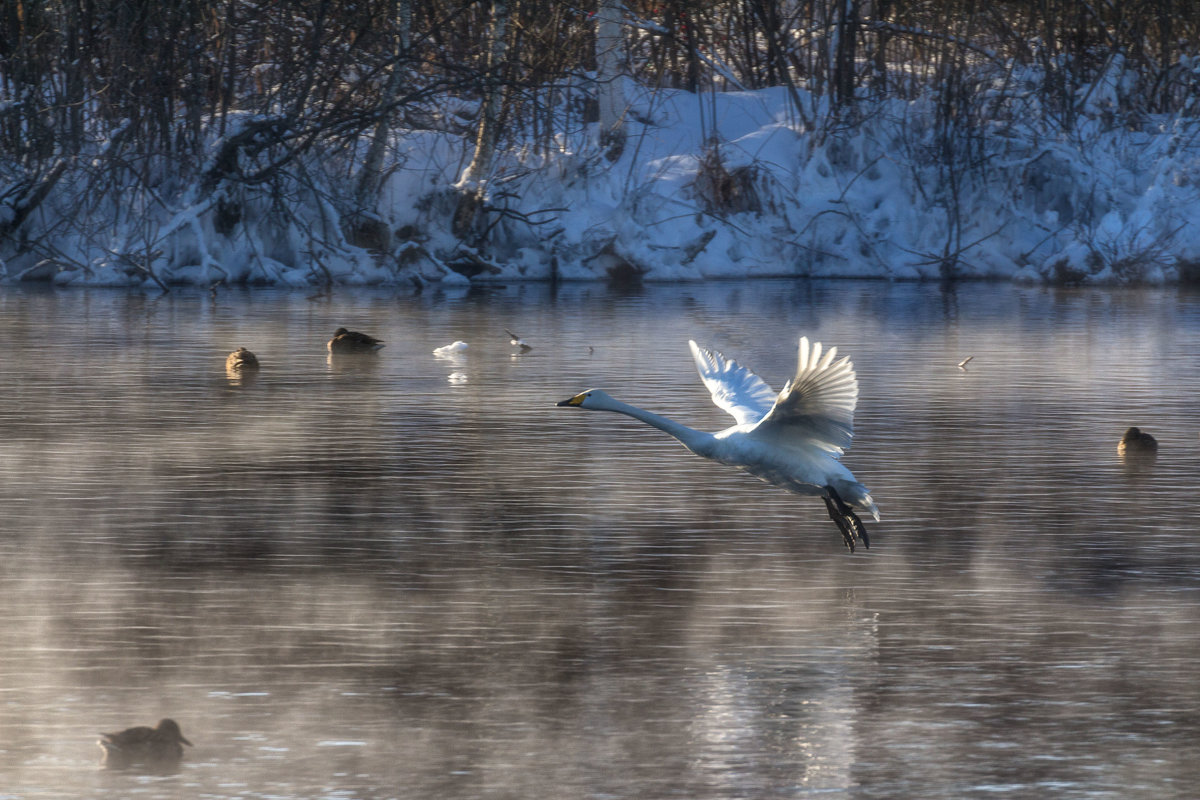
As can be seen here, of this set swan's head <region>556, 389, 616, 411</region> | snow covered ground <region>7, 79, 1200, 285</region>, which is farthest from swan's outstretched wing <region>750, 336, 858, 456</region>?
snow covered ground <region>7, 79, 1200, 285</region>

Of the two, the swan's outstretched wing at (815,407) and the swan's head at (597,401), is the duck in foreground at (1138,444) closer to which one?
the swan's outstretched wing at (815,407)

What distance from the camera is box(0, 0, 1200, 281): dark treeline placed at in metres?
29.3

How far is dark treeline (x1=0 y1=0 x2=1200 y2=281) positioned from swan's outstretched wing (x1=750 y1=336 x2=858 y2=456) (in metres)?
20.8

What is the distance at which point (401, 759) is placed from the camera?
562 centimetres

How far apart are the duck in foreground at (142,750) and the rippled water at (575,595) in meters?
0.10

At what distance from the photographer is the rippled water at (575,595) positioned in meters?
5.66

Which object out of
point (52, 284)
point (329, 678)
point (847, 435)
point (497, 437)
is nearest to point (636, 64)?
point (52, 284)

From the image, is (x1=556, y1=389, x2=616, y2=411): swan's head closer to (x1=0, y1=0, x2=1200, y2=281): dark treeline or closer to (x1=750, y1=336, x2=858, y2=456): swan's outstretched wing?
(x1=750, y1=336, x2=858, y2=456): swan's outstretched wing

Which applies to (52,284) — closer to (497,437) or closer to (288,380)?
(288,380)

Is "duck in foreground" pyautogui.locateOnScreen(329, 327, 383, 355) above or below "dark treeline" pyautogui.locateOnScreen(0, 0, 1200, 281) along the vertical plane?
below

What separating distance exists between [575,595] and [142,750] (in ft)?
8.74

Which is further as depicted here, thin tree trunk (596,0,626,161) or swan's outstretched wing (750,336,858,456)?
thin tree trunk (596,0,626,161)

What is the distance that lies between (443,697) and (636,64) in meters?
32.3

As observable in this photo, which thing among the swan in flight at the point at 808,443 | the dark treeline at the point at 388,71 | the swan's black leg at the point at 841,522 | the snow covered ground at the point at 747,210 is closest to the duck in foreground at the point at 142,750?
the swan in flight at the point at 808,443
